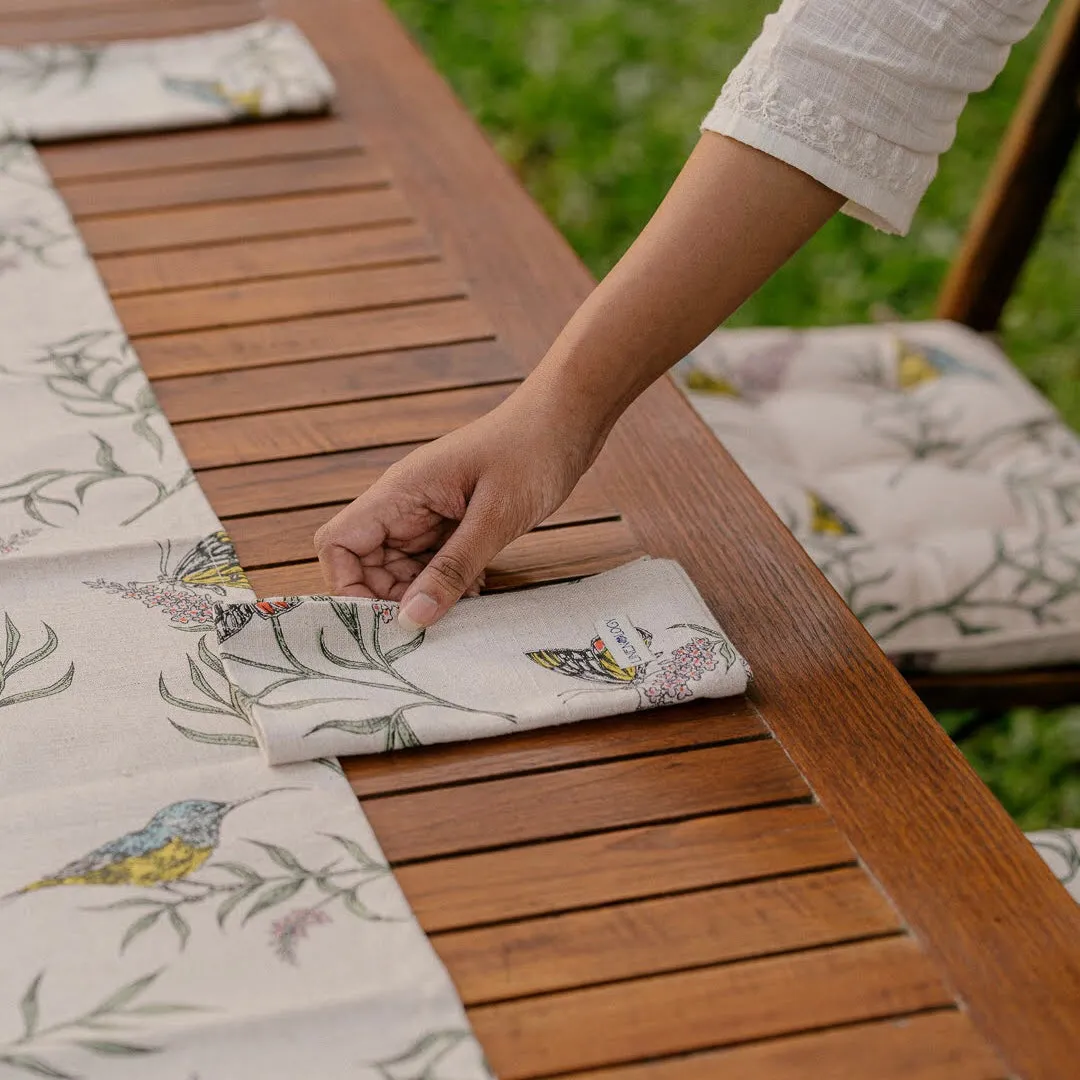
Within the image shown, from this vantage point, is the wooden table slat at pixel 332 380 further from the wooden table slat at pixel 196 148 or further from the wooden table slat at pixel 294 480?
the wooden table slat at pixel 196 148

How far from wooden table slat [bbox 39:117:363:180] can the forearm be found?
1.99 feet

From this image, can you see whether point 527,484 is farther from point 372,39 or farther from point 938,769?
point 372,39

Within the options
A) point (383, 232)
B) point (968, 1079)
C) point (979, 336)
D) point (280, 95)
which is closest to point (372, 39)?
point (280, 95)

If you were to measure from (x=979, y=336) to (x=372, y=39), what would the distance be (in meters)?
0.83

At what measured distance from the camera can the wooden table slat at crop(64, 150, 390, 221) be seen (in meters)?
1.45

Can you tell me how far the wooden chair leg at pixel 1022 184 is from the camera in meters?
1.78

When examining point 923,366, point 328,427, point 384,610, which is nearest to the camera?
point 384,610

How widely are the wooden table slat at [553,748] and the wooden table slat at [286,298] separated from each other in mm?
545

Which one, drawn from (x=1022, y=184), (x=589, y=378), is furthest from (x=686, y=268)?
(x=1022, y=184)

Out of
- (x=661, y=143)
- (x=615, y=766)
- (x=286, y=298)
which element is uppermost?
(x=661, y=143)

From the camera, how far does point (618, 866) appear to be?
2.71 feet

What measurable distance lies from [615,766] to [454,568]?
0.18 m

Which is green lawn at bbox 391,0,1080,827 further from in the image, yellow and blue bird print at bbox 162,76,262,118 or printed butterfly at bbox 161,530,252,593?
printed butterfly at bbox 161,530,252,593

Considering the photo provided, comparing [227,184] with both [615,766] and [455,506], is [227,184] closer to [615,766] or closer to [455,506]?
[455,506]
